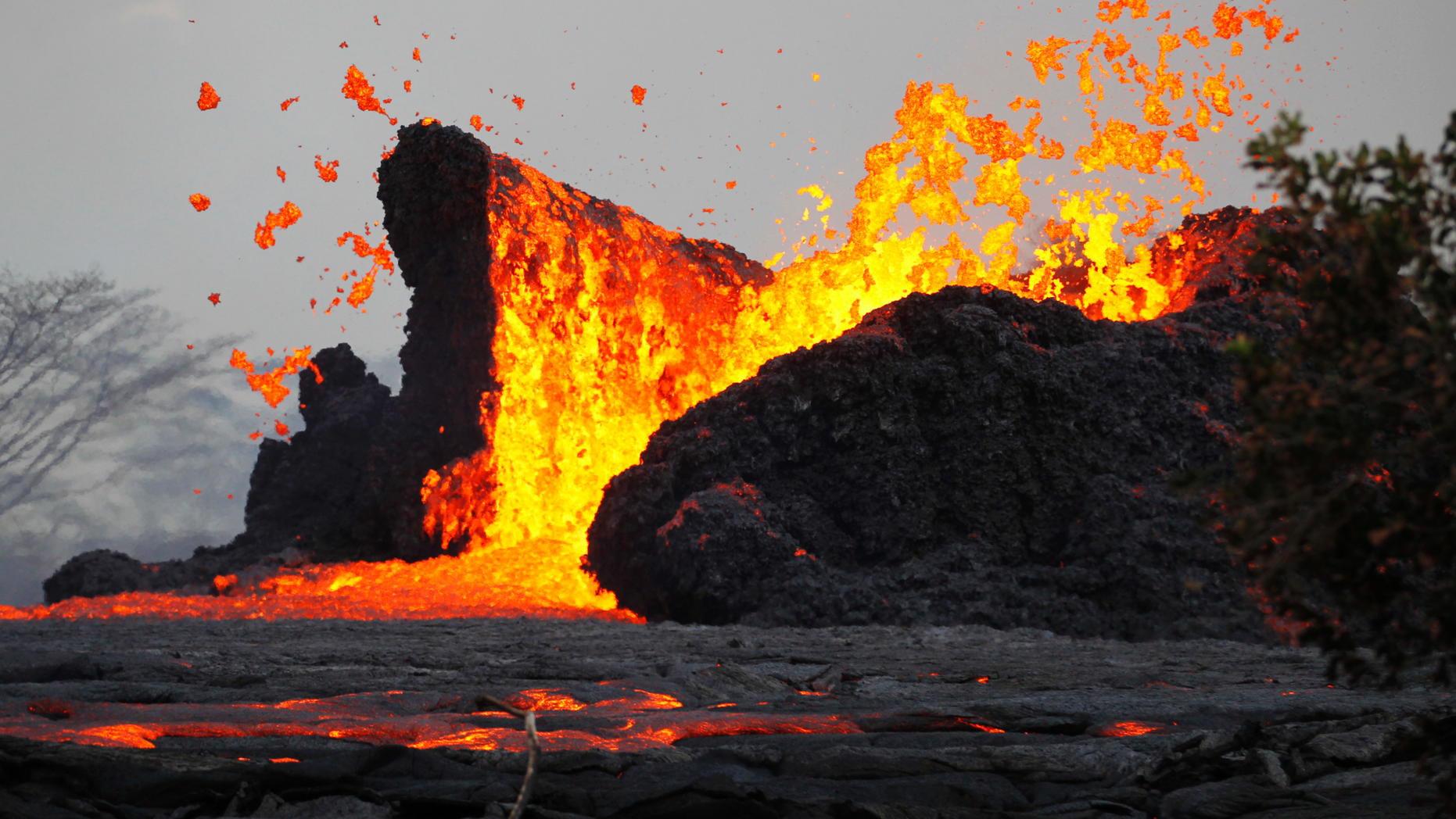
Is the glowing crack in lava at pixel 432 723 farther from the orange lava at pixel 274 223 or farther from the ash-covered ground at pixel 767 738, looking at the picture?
the orange lava at pixel 274 223

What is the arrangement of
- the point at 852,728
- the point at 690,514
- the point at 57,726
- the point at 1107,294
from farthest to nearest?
the point at 1107,294
the point at 690,514
the point at 852,728
the point at 57,726

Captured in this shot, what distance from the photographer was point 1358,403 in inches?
103

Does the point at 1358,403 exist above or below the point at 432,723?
above

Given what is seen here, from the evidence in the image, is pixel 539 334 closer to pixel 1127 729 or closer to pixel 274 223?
pixel 274 223

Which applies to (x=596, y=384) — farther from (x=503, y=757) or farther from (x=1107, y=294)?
(x=503, y=757)

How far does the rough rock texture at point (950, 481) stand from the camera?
43.9 feet

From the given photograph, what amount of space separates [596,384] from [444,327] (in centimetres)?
405

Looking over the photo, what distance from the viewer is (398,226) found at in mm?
25062

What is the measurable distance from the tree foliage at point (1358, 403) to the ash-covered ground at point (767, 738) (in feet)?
4.50

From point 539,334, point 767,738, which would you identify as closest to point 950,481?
point 767,738

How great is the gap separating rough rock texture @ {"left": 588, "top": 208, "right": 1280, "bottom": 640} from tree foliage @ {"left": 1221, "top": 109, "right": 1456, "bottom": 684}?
10.5 metres

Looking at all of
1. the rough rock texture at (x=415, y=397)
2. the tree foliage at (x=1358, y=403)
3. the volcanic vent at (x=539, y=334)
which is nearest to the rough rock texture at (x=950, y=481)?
the volcanic vent at (x=539, y=334)

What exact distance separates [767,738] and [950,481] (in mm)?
10872

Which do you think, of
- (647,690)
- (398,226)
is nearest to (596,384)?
(398,226)
